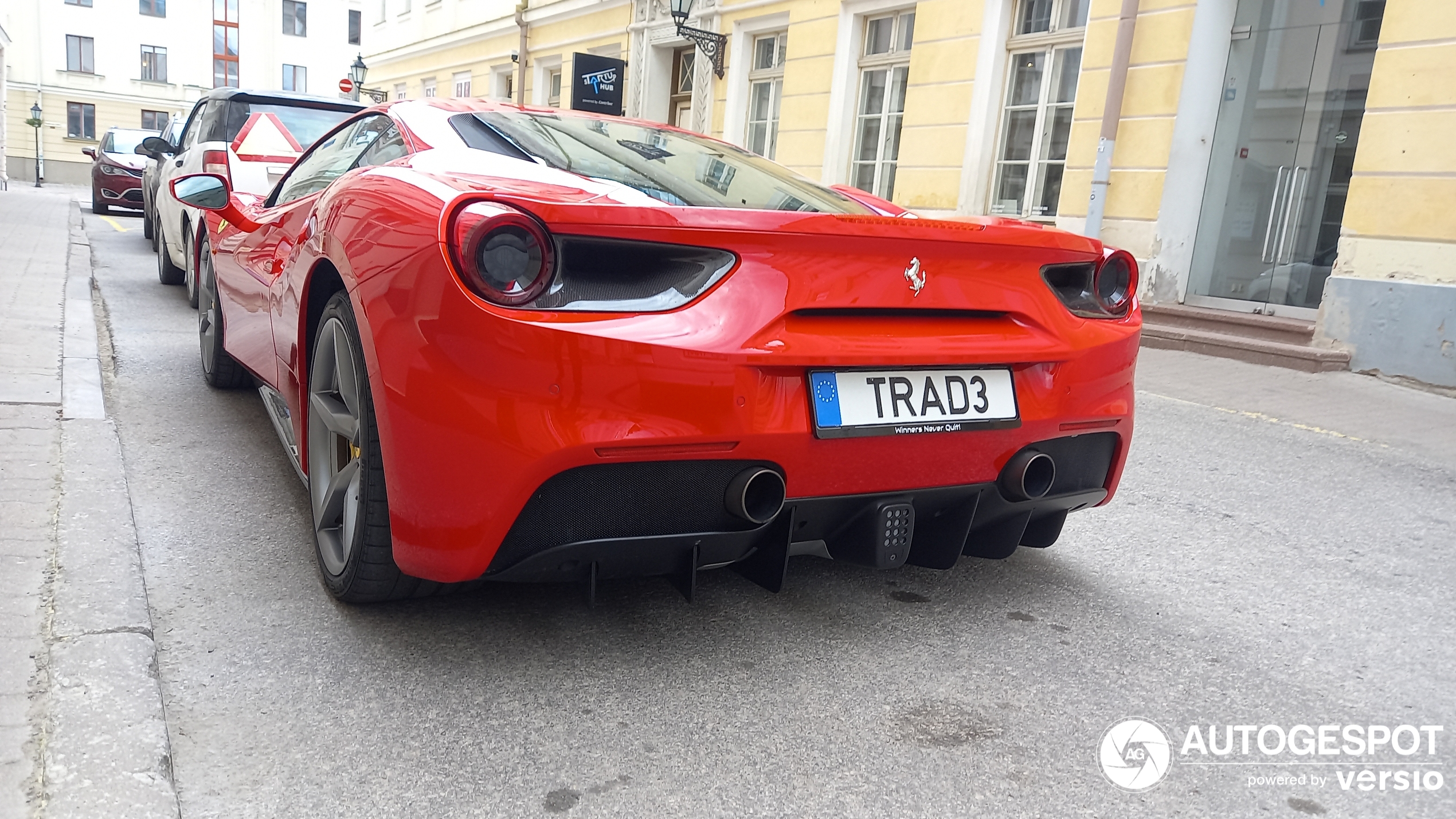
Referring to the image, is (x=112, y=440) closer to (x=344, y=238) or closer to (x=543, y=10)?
(x=344, y=238)

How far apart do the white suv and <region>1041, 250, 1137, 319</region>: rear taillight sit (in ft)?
15.9

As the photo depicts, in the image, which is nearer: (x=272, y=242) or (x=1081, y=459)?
(x=1081, y=459)

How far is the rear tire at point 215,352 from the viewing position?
446 centimetres

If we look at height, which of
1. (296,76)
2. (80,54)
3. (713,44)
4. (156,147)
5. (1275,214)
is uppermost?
(296,76)

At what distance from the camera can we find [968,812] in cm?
180

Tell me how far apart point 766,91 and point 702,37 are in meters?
1.23

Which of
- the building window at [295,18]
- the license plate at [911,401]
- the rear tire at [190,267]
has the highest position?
the building window at [295,18]

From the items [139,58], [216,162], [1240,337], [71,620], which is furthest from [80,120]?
[71,620]

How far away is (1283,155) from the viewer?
8555 millimetres

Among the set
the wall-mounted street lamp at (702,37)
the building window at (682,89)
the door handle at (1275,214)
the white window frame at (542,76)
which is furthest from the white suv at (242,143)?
the white window frame at (542,76)

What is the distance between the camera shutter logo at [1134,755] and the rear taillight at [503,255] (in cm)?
140

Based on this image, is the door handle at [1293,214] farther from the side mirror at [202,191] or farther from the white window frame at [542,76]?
the white window frame at [542,76]

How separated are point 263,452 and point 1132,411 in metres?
2.92

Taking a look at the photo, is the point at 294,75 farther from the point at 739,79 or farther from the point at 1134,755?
the point at 1134,755
